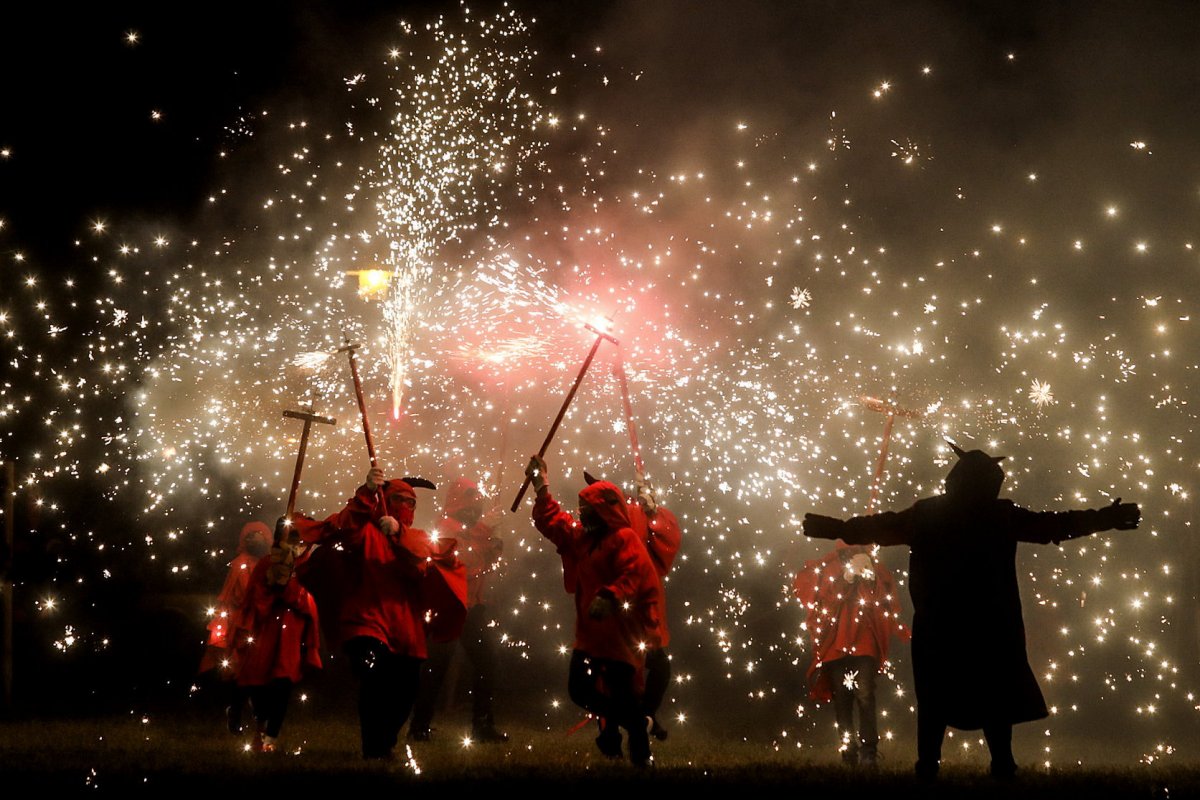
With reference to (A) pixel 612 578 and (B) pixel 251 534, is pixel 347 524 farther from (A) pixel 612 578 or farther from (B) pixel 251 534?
(B) pixel 251 534

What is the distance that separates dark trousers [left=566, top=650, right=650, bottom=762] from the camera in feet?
19.8

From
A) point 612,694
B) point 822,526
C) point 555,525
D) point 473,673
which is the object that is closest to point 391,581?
point 555,525

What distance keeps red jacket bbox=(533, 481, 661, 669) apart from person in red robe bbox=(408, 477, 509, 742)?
1.93 meters

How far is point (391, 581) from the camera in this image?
21.5ft

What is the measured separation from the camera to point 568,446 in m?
13.9

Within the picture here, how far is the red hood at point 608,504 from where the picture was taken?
6.42 meters

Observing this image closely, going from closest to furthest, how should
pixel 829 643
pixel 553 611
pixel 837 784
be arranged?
pixel 837 784, pixel 829 643, pixel 553 611

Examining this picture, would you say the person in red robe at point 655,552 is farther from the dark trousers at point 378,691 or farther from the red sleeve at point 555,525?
the dark trousers at point 378,691

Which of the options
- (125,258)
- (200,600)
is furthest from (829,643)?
(125,258)

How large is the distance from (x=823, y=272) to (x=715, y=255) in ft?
4.47

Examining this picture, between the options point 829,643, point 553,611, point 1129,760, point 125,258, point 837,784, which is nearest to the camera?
point 837,784

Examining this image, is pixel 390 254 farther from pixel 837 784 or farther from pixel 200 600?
pixel 837 784

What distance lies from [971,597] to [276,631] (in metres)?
4.46

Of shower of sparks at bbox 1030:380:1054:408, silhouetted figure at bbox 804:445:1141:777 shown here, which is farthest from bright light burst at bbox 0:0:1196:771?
silhouetted figure at bbox 804:445:1141:777
